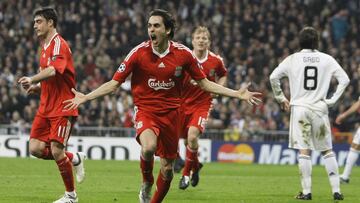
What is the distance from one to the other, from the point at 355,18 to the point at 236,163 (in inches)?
400

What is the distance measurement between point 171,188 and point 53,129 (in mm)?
3949

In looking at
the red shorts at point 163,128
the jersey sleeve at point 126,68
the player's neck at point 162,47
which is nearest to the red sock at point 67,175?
the red shorts at point 163,128

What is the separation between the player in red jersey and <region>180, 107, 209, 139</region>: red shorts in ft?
14.2

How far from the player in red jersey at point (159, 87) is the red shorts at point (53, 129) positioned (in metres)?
1.23

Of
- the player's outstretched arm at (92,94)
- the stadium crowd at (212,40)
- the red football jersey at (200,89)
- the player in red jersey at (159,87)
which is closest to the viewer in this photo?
the player's outstretched arm at (92,94)

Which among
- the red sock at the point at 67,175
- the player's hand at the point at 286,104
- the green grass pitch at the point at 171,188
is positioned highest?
the player's hand at the point at 286,104

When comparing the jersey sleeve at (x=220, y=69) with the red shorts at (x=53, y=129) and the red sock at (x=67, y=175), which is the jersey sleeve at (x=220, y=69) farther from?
the red sock at (x=67, y=175)

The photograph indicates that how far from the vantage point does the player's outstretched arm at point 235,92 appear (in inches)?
409

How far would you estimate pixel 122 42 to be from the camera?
1299 inches

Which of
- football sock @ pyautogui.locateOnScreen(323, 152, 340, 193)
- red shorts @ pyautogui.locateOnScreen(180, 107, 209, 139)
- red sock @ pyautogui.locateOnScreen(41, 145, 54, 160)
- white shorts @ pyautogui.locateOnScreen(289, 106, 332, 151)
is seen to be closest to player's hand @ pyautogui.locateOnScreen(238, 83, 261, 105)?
white shorts @ pyautogui.locateOnScreen(289, 106, 332, 151)

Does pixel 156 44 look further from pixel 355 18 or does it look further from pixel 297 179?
pixel 355 18

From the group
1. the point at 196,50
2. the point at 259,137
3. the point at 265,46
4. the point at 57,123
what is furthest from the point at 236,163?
the point at 57,123

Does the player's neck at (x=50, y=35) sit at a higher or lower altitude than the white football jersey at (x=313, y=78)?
higher

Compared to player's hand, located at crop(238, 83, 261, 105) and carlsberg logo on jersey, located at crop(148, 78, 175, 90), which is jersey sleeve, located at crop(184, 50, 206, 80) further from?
player's hand, located at crop(238, 83, 261, 105)
